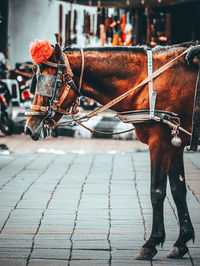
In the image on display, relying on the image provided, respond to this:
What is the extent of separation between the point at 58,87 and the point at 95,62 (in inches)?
14.1

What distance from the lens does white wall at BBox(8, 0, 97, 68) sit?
1415 cm

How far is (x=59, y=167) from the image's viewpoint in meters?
8.98

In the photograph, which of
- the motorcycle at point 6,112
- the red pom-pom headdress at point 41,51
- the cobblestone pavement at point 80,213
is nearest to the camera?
the red pom-pom headdress at point 41,51

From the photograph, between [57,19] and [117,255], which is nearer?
[117,255]

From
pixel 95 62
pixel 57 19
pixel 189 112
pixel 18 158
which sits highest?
pixel 57 19

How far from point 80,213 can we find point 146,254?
157cm

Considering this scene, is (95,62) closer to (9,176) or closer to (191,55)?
(191,55)

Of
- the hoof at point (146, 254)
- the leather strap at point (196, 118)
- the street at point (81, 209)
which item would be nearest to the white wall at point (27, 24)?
the street at point (81, 209)

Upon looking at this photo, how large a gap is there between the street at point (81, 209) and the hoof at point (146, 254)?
0.18 feet

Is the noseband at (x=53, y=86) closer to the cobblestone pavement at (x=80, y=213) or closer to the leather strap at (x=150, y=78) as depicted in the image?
the leather strap at (x=150, y=78)

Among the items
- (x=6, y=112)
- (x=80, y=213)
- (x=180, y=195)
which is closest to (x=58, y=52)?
(x=180, y=195)

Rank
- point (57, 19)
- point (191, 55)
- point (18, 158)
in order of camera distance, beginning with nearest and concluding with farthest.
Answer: point (191, 55) < point (18, 158) < point (57, 19)

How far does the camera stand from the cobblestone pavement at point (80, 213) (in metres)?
4.51

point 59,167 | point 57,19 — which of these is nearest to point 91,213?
point 59,167
